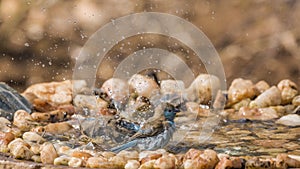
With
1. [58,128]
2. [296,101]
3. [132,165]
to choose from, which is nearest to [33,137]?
[58,128]

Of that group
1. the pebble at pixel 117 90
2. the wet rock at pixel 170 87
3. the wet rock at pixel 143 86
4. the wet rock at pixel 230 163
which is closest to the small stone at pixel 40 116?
the pebble at pixel 117 90

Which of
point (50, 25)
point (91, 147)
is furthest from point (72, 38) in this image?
point (91, 147)

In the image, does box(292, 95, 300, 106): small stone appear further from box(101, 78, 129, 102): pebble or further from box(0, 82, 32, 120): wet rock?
box(0, 82, 32, 120): wet rock

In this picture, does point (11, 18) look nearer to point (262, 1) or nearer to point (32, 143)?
point (262, 1)

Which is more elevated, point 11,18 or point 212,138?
point 11,18

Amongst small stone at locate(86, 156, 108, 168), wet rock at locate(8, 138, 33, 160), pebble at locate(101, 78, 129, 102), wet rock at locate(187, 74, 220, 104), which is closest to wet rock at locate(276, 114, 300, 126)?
wet rock at locate(187, 74, 220, 104)
